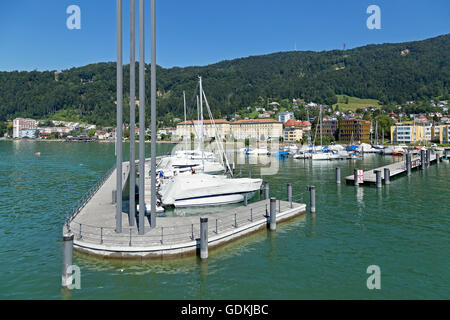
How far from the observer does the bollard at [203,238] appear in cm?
1677

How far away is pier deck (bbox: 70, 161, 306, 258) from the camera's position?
16781 millimetres

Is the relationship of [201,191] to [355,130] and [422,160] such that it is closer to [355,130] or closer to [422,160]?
[422,160]

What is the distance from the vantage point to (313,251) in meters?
19.2

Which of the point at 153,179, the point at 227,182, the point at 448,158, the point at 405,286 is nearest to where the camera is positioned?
the point at 405,286

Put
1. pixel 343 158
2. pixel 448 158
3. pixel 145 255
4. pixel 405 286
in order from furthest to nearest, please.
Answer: pixel 343 158 < pixel 448 158 < pixel 145 255 < pixel 405 286

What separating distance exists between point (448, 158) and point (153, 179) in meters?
83.5

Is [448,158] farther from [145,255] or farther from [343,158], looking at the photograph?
[145,255]

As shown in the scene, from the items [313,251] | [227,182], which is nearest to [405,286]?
[313,251]

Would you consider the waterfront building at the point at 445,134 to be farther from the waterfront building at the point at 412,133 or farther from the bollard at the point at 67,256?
the bollard at the point at 67,256

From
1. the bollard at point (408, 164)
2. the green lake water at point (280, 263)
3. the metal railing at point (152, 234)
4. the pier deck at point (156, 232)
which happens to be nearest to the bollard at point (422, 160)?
the bollard at point (408, 164)

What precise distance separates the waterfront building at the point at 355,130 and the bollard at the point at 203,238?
160 m

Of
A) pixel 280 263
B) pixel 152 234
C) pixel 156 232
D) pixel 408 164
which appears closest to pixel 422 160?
pixel 408 164
